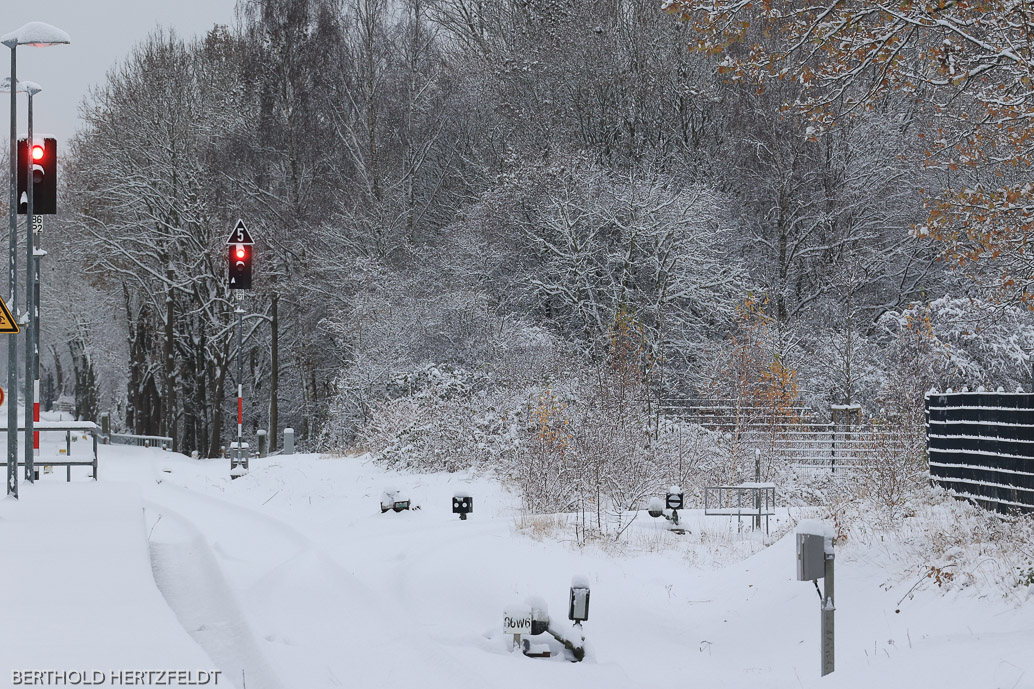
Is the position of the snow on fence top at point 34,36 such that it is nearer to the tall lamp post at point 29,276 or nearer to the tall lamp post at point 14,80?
the tall lamp post at point 14,80

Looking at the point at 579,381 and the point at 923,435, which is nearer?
the point at 923,435

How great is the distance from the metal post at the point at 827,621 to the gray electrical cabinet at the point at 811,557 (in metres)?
0.16

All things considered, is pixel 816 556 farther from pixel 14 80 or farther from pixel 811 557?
pixel 14 80

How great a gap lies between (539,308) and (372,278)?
585cm

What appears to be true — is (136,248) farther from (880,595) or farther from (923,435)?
(880,595)

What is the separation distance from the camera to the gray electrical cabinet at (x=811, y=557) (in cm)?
799

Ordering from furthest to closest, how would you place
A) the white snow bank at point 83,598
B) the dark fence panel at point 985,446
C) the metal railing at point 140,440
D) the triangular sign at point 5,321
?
1. the metal railing at point 140,440
2. the triangular sign at point 5,321
3. the dark fence panel at point 985,446
4. the white snow bank at point 83,598

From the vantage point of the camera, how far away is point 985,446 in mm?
12617

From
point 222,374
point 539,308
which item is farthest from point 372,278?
point 222,374

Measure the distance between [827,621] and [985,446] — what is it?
517 cm

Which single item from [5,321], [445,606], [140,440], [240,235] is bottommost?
[140,440]

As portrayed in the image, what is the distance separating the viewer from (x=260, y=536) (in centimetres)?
1639

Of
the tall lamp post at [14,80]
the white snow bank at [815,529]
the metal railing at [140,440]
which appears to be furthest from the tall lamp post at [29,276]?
the metal railing at [140,440]

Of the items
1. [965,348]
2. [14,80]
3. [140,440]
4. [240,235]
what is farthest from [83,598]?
[140,440]
